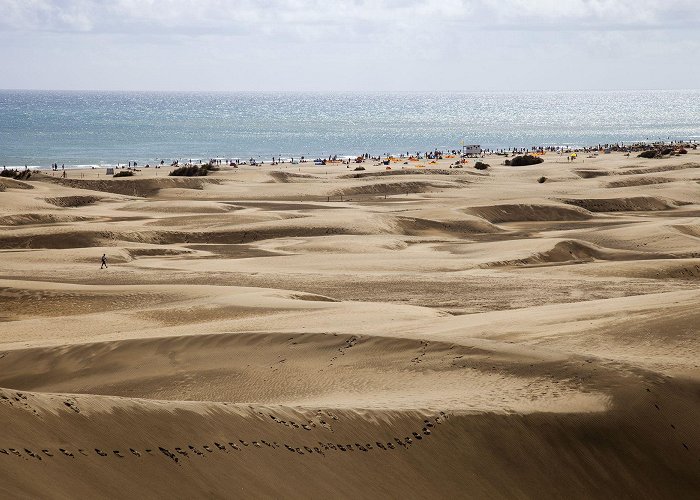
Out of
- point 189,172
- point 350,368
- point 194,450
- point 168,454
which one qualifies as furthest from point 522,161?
point 168,454

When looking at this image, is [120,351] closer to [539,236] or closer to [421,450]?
[421,450]

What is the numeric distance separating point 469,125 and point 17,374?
18248 centimetres

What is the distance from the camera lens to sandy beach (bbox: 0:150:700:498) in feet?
32.8

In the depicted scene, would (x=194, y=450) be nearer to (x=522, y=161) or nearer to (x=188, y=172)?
(x=188, y=172)

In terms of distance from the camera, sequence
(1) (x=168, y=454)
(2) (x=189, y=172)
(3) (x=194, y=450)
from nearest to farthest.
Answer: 1. (1) (x=168, y=454)
2. (3) (x=194, y=450)
3. (2) (x=189, y=172)

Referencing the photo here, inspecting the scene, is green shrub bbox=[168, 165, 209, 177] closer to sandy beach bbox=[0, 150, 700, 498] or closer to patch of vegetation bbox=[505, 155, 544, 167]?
patch of vegetation bbox=[505, 155, 544, 167]

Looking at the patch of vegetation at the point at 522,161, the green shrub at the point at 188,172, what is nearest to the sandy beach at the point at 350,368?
the green shrub at the point at 188,172

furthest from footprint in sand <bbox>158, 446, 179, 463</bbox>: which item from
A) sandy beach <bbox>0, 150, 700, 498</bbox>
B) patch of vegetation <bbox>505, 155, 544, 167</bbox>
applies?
patch of vegetation <bbox>505, 155, 544, 167</bbox>

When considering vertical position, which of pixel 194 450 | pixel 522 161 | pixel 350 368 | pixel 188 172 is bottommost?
pixel 188 172

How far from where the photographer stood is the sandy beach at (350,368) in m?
9.98

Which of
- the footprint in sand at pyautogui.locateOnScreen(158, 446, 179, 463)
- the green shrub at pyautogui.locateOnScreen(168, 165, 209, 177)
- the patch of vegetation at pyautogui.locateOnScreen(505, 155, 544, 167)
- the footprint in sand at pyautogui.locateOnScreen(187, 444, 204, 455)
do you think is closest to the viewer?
the footprint in sand at pyautogui.locateOnScreen(158, 446, 179, 463)

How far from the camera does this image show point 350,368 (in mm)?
14914

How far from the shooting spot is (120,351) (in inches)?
647

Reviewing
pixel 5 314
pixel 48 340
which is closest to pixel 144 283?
pixel 5 314
